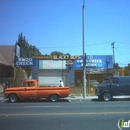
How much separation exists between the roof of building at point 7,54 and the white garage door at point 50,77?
5134mm

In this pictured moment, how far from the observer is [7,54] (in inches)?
1516

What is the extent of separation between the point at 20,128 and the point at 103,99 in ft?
43.8

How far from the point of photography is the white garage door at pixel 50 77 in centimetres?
3274

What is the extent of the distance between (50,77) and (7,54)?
8.80 m

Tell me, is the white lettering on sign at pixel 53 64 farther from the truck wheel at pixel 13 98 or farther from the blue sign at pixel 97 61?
the truck wheel at pixel 13 98

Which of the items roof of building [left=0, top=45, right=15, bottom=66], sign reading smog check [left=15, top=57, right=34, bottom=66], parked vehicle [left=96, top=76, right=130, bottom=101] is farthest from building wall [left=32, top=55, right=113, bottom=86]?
parked vehicle [left=96, top=76, right=130, bottom=101]

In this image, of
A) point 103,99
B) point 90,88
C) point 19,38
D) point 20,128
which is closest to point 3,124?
point 20,128

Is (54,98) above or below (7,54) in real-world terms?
below

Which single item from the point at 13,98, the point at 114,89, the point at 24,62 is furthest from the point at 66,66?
the point at 13,98

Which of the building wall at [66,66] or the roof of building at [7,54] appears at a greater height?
the roof of building at [7,54]

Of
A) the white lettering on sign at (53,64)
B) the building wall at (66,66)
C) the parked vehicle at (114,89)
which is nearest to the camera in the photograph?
the parked vehicle at (114,89)

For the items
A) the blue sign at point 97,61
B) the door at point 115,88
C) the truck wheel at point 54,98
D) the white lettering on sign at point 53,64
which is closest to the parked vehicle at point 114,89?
the door at point 115,88

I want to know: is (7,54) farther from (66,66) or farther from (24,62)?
(66,66)

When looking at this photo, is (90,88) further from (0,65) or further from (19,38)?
(19,38)
